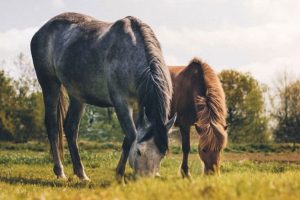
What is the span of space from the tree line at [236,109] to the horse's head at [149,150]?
124 feet

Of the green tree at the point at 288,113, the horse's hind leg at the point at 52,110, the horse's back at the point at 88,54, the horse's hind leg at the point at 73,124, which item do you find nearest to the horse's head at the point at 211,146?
the horse's back at the point at 88,54

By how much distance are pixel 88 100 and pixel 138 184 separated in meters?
5.36

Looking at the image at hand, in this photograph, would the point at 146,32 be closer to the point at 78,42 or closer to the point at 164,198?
the point at 78,42

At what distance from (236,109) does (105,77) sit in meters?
39.2

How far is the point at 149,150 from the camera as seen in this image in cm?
698

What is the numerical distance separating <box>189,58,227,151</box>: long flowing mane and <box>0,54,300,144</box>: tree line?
33.8m

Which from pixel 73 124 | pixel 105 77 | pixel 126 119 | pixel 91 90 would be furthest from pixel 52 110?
pixel 126 119

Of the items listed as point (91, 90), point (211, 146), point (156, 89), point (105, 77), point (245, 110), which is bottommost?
point (245, 110)

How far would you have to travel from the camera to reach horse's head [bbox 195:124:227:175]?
8.56 meters

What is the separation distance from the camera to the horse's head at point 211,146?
28.1 ft

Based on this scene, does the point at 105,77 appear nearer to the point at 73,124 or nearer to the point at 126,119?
the point at 126,119

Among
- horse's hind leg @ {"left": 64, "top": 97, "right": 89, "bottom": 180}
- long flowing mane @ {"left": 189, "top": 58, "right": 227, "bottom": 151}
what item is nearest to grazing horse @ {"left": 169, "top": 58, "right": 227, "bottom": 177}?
long flowing mane @ {"left": 189, "top": 58, "right": 227, "bottom": 151}

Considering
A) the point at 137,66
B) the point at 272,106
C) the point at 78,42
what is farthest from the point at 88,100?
the point at 272,106

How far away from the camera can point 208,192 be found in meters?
4.18
